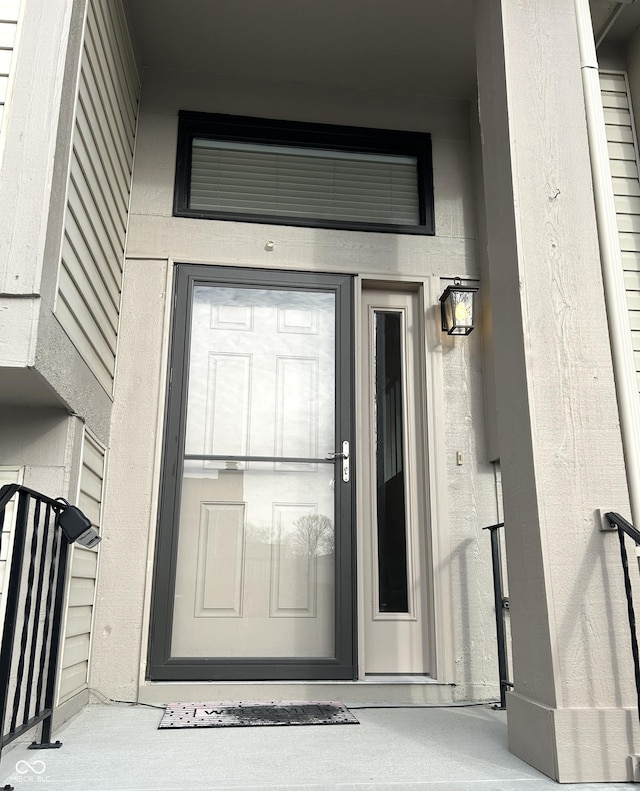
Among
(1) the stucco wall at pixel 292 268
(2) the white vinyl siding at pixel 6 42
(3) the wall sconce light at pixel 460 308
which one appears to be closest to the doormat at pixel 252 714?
(1) the stucco wall at pixel 292 268

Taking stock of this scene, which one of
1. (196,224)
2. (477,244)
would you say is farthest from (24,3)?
(477,244)

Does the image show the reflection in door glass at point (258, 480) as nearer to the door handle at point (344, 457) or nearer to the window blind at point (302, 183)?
the door handle at point (344, 457)

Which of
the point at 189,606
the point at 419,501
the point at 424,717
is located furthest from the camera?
the point at 419,501

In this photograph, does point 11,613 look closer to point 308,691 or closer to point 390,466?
point 308,691

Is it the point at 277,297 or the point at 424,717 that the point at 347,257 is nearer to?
the point at 277,297

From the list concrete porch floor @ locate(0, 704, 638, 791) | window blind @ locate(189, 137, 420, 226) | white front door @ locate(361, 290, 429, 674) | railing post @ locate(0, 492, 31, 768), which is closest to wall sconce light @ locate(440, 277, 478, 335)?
white front door @ locate(361, 290, 429, 674)

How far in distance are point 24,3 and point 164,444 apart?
6.25ft

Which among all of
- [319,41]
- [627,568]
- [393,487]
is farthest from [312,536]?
[319,41]

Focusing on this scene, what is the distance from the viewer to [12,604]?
190cm

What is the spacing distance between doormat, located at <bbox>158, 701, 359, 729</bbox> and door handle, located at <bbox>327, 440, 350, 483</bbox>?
1.04m

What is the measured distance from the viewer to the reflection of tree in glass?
11.1 ft

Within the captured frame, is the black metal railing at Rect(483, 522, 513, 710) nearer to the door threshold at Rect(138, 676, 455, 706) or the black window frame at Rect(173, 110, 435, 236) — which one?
the door threshold at Rect(138, 676, 455, 706)

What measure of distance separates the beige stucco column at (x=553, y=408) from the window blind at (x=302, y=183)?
122 centimetres

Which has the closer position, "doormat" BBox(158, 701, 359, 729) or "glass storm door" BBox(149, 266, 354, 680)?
"doormat" BBox(158, 701, 359, 729)
